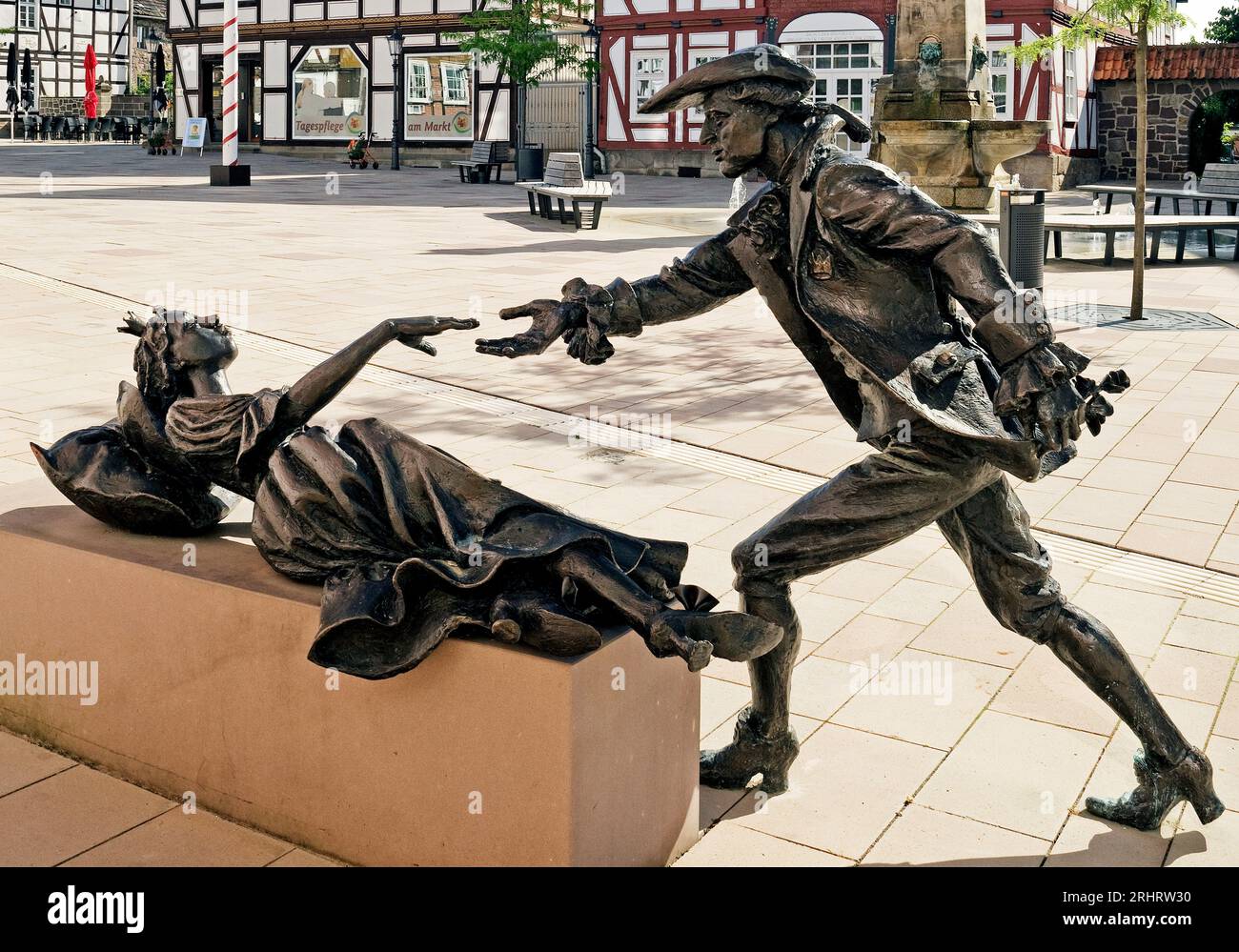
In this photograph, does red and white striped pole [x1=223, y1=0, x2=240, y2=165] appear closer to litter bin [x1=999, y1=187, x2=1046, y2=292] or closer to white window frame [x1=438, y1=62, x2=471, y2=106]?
white window frame [x1=438, y1=62, x2=471, y2=106]

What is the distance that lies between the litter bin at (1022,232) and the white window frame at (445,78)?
1069 inches

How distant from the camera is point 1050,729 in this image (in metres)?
4.07

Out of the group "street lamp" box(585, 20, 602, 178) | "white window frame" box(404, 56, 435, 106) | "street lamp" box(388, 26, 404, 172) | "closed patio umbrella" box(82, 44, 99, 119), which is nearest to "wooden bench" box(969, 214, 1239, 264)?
"street lamp" box(585, 20, 602, 178)

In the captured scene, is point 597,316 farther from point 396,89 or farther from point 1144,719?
point 396,89

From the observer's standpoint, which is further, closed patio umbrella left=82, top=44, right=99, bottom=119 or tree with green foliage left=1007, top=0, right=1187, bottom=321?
closed patio umbrella left=82, top=44, right=99, bottom=119

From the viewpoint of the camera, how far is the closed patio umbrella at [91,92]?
5203 cm

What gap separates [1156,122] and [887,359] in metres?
34.4

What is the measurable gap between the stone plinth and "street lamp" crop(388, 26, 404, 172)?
33.0m

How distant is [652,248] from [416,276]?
13.0ft

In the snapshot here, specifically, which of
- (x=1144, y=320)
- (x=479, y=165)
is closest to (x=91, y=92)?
(x=479, y=165)

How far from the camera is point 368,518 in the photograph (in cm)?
334

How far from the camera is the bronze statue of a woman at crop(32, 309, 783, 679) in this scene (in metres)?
3.08

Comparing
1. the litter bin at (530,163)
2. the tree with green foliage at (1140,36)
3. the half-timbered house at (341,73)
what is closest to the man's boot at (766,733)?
the tree with green foliage at (1140,36)

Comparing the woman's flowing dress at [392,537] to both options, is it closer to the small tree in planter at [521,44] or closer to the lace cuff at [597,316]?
the lace cuff at [597,316]
